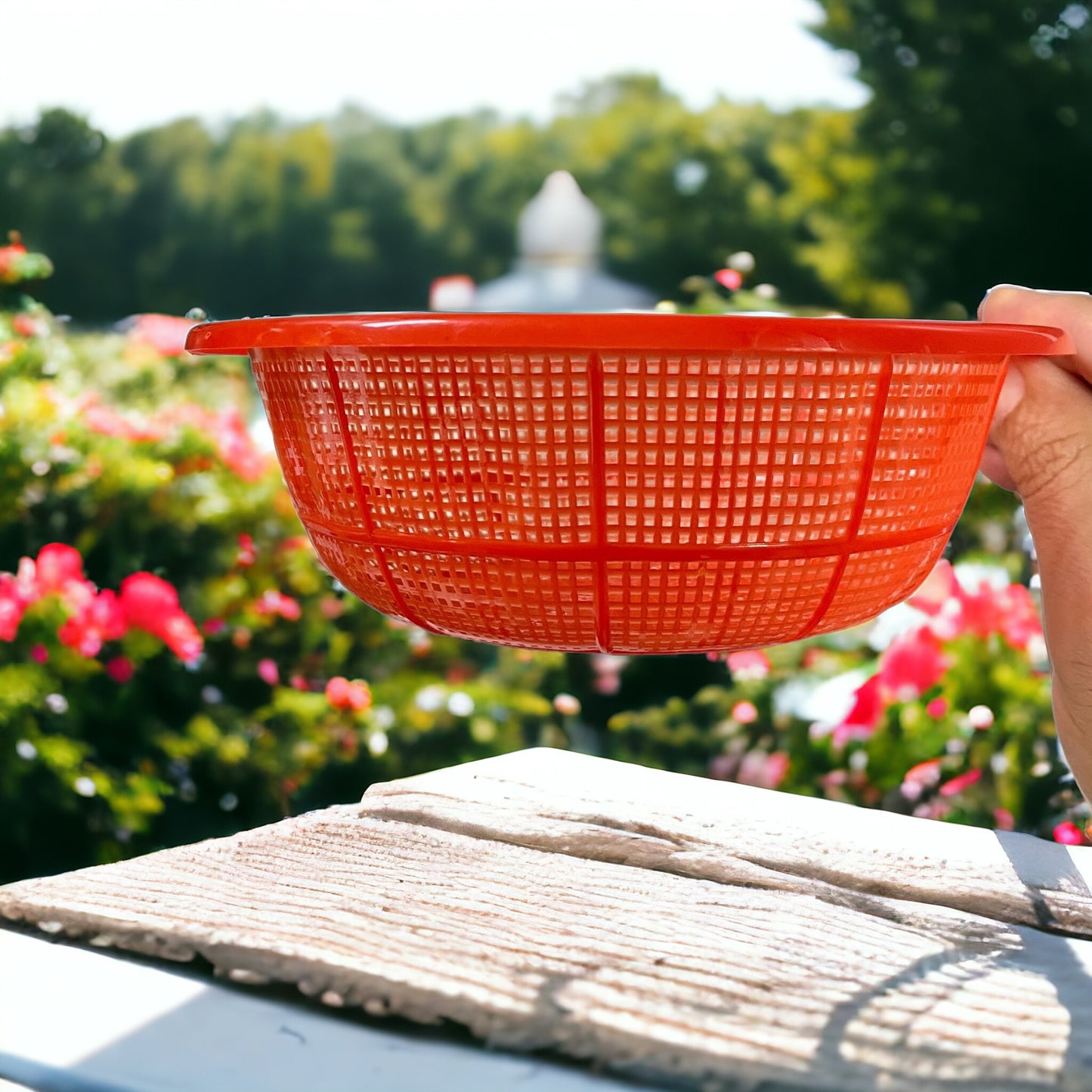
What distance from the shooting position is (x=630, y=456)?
2.22 feet

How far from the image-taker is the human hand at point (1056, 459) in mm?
906

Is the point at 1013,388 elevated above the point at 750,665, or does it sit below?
above

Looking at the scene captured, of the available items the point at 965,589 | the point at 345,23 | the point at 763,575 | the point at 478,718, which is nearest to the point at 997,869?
the point at 763,575

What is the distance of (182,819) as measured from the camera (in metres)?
2.48

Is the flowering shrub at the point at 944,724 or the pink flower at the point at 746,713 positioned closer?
the flowering shrub at the point at 944,724

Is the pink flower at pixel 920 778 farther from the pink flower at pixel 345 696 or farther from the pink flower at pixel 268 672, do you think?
the pink flower at pixel 268 672

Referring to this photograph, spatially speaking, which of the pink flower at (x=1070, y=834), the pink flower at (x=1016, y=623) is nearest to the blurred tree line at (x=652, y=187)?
the pink flower at (x=1016, y=623)

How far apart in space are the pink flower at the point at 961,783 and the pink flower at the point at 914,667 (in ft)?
0.57

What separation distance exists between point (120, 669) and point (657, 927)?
1621mm

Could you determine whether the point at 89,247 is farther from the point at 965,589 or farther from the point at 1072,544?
the point at 1072,544

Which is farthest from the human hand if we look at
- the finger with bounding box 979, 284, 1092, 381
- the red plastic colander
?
the red plastic colander

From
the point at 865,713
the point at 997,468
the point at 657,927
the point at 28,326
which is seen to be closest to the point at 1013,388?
the point at 997,468

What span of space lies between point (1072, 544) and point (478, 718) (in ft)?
6.06

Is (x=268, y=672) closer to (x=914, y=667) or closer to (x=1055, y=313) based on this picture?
(x=914, y=667)
